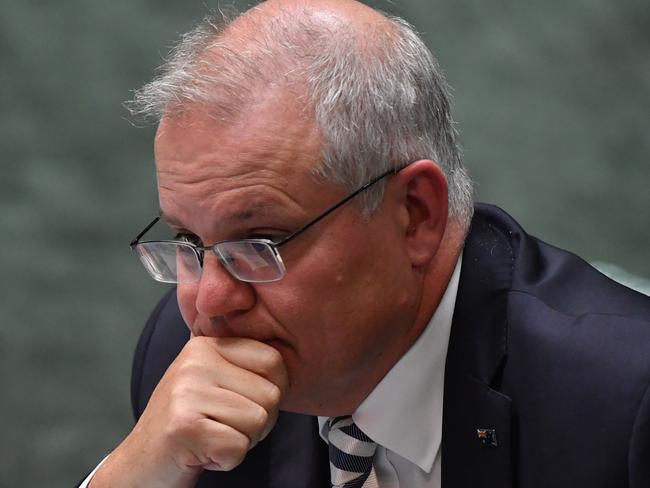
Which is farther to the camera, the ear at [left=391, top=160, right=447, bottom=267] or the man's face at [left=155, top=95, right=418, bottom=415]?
the ear at [left=391, top=160, right=447, bottom=267]

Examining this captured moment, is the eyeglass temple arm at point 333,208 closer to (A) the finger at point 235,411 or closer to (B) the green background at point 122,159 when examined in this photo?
(A) the finger at point 235,411

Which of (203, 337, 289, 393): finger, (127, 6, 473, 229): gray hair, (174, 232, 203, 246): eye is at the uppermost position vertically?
(127, 6, 473, 229): gray hair

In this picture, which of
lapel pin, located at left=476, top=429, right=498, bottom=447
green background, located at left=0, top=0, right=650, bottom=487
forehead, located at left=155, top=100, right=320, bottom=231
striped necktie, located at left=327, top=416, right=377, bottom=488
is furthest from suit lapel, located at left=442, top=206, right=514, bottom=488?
green background, located at left=0, top=0, right=650, bottom=487

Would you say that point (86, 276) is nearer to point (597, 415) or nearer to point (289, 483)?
point (289, 483)

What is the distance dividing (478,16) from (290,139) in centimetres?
156

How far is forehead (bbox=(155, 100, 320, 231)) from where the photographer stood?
2.06 meters

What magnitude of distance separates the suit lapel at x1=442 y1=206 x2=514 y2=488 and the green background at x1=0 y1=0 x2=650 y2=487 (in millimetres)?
1106

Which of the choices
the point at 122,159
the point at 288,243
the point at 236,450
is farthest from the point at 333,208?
the point at 122,159

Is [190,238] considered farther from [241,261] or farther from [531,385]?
[531,385]

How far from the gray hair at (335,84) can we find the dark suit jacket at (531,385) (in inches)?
12.1

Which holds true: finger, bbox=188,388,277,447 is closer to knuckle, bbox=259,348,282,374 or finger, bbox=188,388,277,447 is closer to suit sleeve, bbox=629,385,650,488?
knuckle, bbox=259,348,282,374

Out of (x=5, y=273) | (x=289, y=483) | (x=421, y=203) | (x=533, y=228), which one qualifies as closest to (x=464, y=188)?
(x=421, y=203)

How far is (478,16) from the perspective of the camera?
3463 millimetres

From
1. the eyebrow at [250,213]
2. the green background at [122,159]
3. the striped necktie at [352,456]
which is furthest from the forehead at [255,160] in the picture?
the green background at [122,159]
